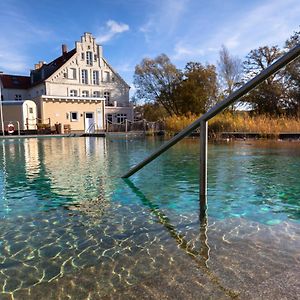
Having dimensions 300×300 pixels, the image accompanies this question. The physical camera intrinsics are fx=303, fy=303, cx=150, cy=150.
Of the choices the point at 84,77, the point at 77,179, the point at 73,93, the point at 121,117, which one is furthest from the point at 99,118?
the point at 77,179

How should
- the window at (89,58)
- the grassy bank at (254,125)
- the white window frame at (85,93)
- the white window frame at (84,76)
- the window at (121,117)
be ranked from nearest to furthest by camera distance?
the grassy bank at (254,125), the white window frame at (85,93), the window at (89,58), the white window frame at (84,76), the window at (121,117)

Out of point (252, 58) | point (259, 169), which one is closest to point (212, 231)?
point (259, 169)

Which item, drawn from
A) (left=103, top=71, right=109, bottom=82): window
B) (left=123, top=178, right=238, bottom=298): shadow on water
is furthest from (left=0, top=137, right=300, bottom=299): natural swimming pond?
(left=103, top=71, right=109, bottom=82): window

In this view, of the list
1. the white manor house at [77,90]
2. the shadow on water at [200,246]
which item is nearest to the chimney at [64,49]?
the white manor house at [77,90]

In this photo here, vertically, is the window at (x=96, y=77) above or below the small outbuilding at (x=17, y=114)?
above

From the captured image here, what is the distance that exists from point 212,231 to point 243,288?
122 cm

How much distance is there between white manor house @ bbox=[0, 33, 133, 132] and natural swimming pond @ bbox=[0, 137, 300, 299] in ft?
92.9

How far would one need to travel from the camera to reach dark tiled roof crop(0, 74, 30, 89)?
38.8 metres

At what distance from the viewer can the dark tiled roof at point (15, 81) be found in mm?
38812

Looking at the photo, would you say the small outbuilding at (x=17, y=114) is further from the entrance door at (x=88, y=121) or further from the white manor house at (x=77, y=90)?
the entrance door at (x=88, y=121)

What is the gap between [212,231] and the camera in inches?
132

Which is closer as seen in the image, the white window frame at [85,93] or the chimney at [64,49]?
the white window frame at [85,93]

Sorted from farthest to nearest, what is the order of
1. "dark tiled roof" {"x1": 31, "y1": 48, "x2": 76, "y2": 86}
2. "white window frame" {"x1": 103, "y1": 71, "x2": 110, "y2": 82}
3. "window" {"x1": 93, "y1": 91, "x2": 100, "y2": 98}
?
"white window frame" {"x1": 103, "y1": 71, "x2": 110, "y2": 82} < "window" {"x1": 93, "y1": 91, "x2": 100, "y2": 98} < "dark tiled roof" {"x1": 31, "y1": 48, "x2": 76, "y2": 86}

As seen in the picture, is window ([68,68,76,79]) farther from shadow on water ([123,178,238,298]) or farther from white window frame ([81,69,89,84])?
shadow on water ([123,178,238,298])
